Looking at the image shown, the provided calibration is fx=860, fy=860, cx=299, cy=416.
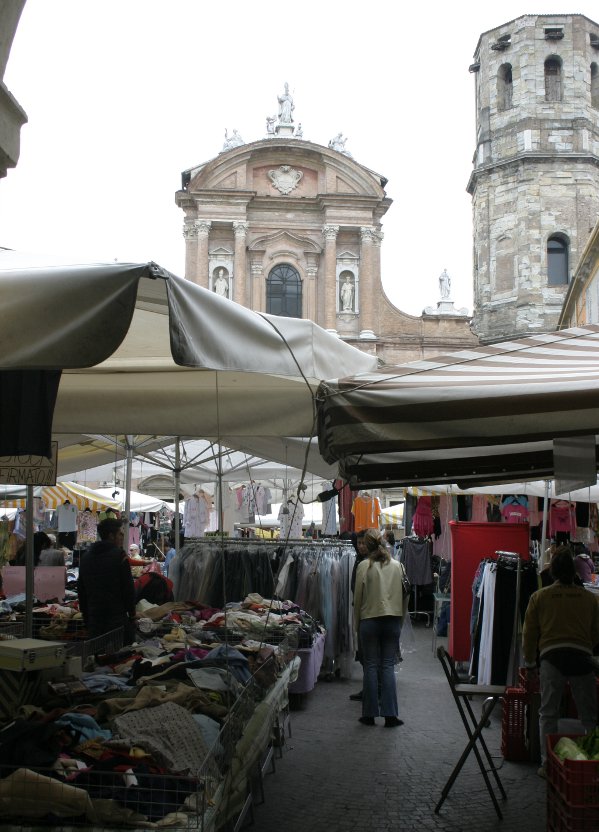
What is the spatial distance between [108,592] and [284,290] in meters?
30.1

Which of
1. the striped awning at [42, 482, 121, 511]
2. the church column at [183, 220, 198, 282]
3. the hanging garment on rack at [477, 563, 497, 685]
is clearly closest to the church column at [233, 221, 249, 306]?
the church column at [183, 220, 198, 282]

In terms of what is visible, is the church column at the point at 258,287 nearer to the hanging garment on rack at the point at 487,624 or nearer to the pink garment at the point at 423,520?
the pink garment at the point at 423,520

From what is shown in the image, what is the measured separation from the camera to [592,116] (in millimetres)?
36812

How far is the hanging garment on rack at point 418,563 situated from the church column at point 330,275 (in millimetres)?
20317

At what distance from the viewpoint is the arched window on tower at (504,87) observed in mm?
37750

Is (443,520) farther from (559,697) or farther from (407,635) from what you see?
(559,697)

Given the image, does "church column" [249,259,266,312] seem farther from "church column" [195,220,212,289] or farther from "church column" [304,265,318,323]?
"church column" [195,220,212,289]

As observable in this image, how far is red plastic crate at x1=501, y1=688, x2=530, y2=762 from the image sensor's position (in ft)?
20.0

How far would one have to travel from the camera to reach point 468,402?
→ 3314 millimetres

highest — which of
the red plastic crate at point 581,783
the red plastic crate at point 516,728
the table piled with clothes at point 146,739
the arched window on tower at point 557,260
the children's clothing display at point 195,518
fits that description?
the arched window on tower at point 557,260

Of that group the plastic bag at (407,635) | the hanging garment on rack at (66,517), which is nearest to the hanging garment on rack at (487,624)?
the plastic bag at (407,635)

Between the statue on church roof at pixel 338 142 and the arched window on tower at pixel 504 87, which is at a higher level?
the arched window on tower at pixel 504 87

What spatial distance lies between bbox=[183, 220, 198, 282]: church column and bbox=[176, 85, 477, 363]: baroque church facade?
0.13 feet

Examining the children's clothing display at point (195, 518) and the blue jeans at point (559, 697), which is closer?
the blue jeans at point (559, 697)
